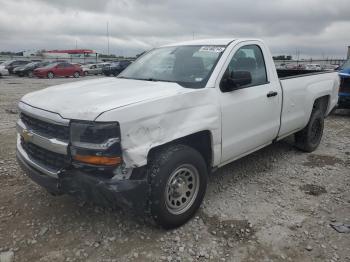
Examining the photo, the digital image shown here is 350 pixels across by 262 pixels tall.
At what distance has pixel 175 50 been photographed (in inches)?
177

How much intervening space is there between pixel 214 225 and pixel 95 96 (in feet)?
5.74

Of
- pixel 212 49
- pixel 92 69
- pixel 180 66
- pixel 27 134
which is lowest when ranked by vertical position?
pixel 27 134

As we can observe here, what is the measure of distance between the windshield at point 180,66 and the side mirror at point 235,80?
20 centimetres

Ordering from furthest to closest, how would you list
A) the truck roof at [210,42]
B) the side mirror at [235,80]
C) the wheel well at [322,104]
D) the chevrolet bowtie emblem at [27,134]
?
the wheel well at [322,104], the truck roof at [210,42], the side mirror at [235,80], the chevrolet bowtie emblem at [27,134]

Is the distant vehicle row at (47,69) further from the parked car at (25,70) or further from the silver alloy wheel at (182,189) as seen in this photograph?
the silver alloy wheel at (182,189)

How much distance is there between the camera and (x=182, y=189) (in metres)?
3.49

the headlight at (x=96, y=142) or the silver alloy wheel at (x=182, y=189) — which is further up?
the headlight at (x=96, y=142)

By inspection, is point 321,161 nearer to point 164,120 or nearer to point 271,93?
point 271,93

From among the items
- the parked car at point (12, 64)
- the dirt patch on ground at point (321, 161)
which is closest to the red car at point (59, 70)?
the parked car at point (12, 64)

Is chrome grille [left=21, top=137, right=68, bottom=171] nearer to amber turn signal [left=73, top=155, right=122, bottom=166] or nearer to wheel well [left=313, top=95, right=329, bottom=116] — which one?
amber turn signal [left=73, top=155, right=122, bottom=166]

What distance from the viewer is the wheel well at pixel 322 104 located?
6019 millimetres

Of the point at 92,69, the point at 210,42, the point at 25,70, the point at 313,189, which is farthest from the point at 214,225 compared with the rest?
the point at 92,69

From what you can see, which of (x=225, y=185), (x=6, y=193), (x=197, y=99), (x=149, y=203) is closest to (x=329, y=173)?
(x=225, y=185)

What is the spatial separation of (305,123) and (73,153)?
4.01m
